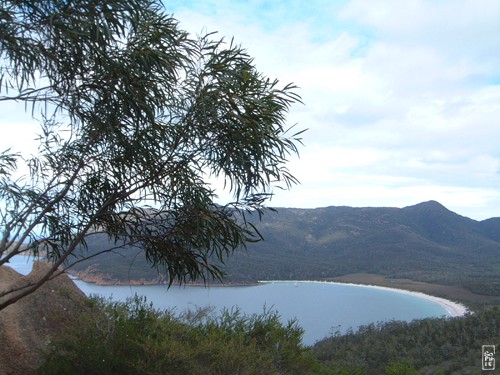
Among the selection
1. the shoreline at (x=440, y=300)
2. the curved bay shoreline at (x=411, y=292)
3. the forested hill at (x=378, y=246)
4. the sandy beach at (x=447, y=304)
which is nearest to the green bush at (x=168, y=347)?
the curved bay shoreline at (x=411, y=292)

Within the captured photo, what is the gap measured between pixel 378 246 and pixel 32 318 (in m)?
109

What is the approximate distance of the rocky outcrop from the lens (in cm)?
781

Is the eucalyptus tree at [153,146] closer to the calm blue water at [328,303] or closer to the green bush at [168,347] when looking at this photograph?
the green bush at [168,347]

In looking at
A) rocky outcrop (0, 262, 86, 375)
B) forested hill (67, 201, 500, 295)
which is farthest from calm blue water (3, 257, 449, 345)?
rocky outcrop (0, 262, 86, 375)

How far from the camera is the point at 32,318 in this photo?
9.20 metres

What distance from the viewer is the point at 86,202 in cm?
580

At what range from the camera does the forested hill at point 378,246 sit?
288 feet

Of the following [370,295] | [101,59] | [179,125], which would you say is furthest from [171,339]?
[370,295]

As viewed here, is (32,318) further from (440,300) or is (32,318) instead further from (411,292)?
(411,292)

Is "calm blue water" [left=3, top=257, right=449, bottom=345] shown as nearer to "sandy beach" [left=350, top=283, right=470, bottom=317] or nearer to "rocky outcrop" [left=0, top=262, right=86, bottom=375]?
"sandy beach" [left=350, top=283, right=470, bottom=317]

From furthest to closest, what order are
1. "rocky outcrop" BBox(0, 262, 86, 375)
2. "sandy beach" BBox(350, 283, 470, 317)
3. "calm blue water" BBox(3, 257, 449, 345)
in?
"calm blue water" BBox(3, 257, 449, 345), "sandy beach" BBox(350, 283, 470, 317), "rocky outcrop" BBox(0, 262, 86, 375)

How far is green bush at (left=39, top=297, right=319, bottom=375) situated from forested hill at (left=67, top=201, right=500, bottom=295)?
62.3 m

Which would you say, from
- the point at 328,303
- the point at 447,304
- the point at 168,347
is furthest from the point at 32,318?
the point at 328,303

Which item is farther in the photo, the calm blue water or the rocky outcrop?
the calm blue water
